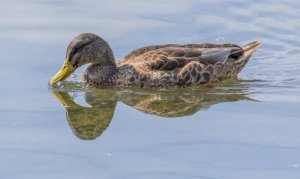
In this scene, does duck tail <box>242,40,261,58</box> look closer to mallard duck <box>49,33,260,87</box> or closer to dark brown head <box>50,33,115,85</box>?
mallard duck <box>49,33,260,87</box>

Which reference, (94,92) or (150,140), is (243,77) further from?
(150,140)

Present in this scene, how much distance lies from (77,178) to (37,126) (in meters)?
1.84

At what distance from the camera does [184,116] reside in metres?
11.5

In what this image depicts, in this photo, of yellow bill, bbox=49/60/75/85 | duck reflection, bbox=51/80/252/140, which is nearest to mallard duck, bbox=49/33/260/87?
yellow bill, bbox=49/60/75/85

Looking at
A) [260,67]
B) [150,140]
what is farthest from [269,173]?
[260,67]

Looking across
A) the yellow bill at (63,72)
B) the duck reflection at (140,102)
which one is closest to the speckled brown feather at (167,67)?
the duck reflection at (140,102)

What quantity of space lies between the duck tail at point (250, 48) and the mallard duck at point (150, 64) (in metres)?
0.18

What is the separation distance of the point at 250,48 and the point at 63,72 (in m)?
2.91

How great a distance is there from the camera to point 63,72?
1298 cm

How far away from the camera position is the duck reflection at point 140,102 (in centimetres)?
1128

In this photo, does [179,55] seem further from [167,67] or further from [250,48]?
[250,48]

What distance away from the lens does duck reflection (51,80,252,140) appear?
11281 millimetres

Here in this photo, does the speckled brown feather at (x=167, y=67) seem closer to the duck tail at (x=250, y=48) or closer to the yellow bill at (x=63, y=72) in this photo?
the duck tail at (x=250, y=48)

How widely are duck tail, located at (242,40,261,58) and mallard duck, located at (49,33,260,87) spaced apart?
0.18m
